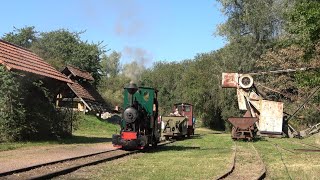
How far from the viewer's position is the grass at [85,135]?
60.6 ft

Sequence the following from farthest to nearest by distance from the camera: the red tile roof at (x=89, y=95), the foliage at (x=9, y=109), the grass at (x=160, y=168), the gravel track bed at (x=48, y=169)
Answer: the red tile roof at (x=89, y=95), the foliage at (x=9, y=109), the grass at (x=160, y=168), the gravel track bed at (x=48, y=169)

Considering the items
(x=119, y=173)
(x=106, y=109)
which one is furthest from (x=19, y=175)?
(x=106, y=109)

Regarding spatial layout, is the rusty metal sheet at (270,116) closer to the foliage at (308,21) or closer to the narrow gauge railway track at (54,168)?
the foliage at (308,21)

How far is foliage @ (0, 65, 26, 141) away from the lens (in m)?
18.9

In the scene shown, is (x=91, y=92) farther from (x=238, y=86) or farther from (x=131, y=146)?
(x=131, y=146)

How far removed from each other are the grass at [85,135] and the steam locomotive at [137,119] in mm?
4067

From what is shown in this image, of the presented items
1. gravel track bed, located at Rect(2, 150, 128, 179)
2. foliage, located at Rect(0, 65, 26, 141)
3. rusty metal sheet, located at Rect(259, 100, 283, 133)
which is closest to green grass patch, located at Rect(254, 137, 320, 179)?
gravel track bed, located at Rect(2, 150, 128, 179)

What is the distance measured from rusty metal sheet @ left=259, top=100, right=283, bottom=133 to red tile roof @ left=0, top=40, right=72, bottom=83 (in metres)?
14.1

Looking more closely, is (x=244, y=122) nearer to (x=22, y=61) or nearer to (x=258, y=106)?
(x=258, y=106)

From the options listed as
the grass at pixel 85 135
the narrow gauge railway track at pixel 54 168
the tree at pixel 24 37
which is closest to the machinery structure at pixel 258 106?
the grass at pixel 85 135

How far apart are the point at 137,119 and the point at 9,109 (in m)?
5.99

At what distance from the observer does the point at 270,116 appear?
29.8 metres

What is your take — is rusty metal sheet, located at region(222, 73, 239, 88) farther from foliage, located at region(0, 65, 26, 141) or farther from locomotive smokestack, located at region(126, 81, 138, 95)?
foliage, located at region(0, 65, 26, 141)

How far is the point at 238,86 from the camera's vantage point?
1211 inches
